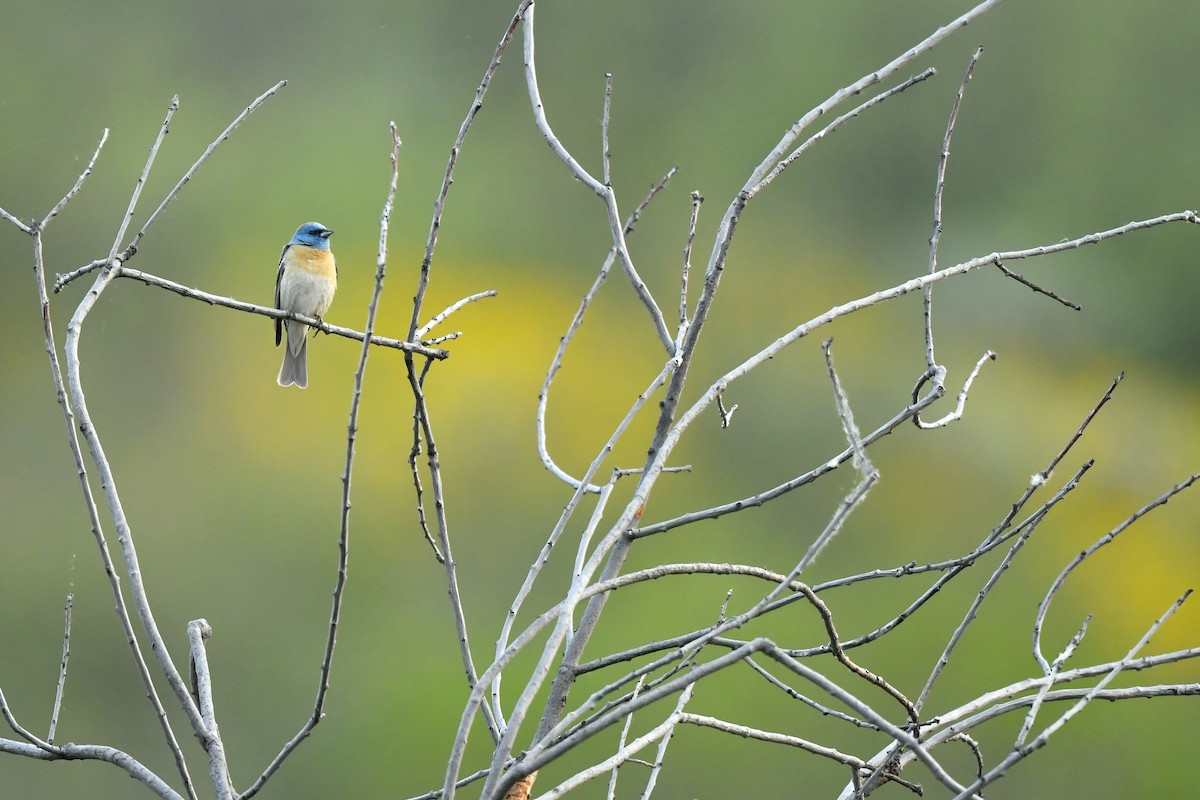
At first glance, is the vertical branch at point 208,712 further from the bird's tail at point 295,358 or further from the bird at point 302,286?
the bird's tail at point 295,358

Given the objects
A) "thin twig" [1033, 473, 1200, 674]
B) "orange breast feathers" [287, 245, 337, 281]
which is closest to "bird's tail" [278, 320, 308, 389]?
"orange breast feathers" [287, 245, 337, 281]

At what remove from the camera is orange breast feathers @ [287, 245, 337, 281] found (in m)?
4.53

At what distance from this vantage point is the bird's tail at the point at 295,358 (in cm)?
463

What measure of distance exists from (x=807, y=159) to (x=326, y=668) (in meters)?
9.62

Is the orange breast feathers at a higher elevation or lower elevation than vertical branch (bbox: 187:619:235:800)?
higher

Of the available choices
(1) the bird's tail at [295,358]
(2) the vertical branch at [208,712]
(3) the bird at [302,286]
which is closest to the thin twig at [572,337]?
(2) the vertical branch at [208,712]

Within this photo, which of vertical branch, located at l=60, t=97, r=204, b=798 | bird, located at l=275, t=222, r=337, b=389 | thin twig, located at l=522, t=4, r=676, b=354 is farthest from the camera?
bird, located at l=275, t=222, r=337, b=389

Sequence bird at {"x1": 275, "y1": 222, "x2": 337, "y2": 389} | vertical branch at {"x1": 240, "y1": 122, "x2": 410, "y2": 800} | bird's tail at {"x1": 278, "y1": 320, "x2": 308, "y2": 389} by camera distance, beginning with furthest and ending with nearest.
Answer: bird's tail at {"x1": 278, "y1": 320, "x2": 308, "y2": 389} < bird at {"x1": 275, "y1": 222, "x2": 337, "y2": 389} < vertical branch at {"x1": 240, "y1": 122, "x2": 410, "y2": 800}

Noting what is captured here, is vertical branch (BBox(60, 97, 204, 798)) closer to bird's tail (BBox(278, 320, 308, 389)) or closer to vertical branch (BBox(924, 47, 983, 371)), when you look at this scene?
vertical branch (BBox(924, 47, 983, 371))

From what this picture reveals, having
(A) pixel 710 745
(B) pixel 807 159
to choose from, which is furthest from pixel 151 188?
(A) pixel 710 745

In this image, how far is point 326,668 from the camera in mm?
1459

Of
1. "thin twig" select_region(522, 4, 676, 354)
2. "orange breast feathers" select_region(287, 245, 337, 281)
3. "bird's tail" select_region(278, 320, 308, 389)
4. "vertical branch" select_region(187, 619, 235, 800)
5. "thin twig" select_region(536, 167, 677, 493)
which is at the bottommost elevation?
"vertical branch" select_region(187, 619, 235, 800)

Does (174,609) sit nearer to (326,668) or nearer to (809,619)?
(809,619)

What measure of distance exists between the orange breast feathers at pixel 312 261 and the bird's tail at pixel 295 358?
23cm
